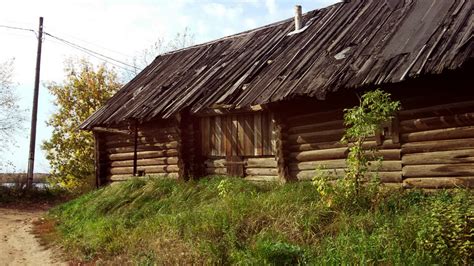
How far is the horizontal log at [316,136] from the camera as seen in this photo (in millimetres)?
9469

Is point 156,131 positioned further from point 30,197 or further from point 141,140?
point 30,197

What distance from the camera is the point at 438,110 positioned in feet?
26.3

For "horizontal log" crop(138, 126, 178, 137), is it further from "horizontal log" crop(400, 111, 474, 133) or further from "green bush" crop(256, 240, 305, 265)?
"green bush" crop(256, 240, 305, 265)

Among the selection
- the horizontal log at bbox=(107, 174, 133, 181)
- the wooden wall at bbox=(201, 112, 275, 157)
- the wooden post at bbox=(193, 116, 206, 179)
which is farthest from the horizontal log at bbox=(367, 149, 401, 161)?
the horizontal log at bbox=(107, 174, 133, 181)

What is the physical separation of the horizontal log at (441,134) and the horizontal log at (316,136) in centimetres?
141

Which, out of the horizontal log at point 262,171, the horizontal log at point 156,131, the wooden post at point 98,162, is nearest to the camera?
the horizontal log at point 262,171

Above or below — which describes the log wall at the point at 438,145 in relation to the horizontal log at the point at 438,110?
below

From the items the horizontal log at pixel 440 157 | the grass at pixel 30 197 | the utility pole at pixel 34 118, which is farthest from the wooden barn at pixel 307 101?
the utility pole at pixel 34 118

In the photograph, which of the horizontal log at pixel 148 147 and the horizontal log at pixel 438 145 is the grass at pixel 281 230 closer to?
the horizontal log at pixel 438 145

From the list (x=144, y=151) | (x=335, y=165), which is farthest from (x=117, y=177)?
(x=335, y=165)

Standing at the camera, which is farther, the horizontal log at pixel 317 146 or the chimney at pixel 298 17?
the chimney at pixel 298 17

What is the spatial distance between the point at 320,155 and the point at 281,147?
3.10 feet

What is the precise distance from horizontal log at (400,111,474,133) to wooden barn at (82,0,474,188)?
0.02m

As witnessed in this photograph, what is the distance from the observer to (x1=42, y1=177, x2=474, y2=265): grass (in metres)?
5.45
